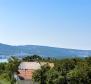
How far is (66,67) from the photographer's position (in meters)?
33.4

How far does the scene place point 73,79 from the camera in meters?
30.2

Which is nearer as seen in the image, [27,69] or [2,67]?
[27,69]

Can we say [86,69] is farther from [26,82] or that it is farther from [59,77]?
[26,82]

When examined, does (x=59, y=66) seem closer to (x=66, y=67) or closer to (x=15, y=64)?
(x=66, y=67)

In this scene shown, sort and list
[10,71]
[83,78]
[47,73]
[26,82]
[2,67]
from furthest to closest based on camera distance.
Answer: [2,67] → [10,71] → [26,82] → [47,73] → [83,78]

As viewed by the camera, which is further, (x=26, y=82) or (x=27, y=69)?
(x=27, y=69)

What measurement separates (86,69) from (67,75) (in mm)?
1790

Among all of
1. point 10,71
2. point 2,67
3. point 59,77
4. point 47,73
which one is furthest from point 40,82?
point 2,67

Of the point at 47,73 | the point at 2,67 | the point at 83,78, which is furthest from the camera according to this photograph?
the point at 2,67

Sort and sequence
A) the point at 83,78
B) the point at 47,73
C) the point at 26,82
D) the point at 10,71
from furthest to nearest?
the point at 10,71 < the point at 26,82 < the point at 47,73 < the point at 83,78

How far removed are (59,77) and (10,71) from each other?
62.4 feet

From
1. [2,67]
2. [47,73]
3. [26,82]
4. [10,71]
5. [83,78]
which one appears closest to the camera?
[83,78]

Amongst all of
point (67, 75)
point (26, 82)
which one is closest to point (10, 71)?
point (26, 82)

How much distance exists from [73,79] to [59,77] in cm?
121
